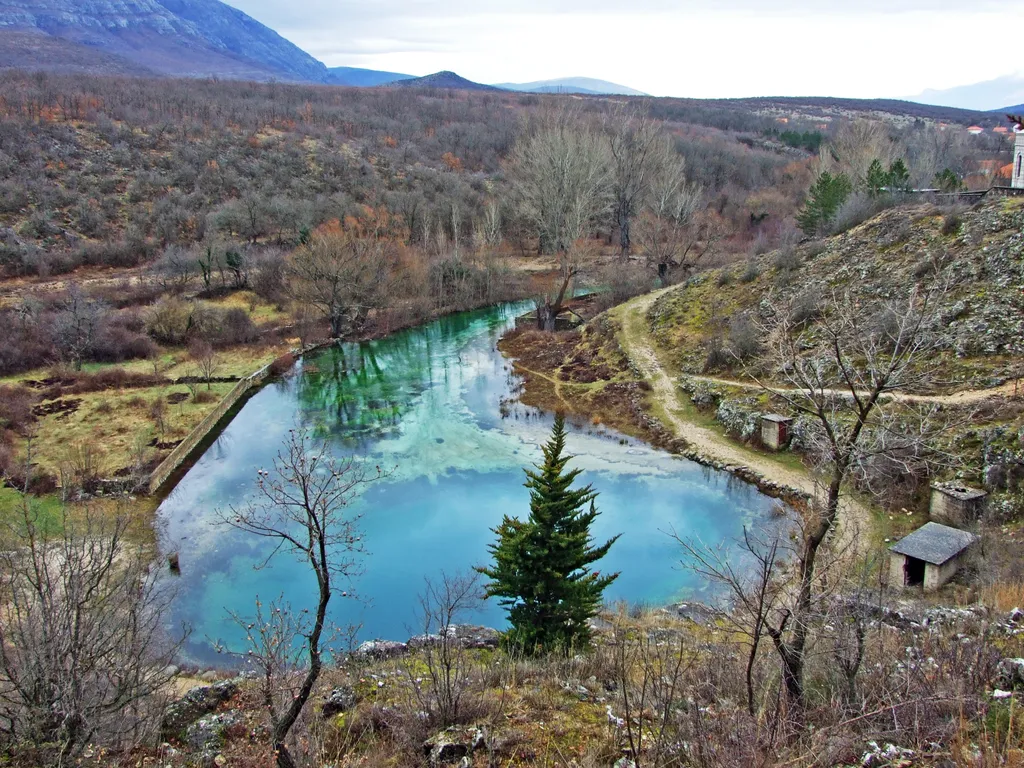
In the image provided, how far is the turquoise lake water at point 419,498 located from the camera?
14680mm

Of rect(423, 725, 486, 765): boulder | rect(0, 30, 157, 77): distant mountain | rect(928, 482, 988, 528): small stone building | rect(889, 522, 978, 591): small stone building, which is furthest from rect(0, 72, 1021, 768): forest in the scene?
rect(0, 30, 157, 77): distant mountain

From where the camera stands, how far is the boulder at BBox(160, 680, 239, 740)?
25.7 feet

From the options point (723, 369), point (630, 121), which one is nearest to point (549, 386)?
point (723, 369)

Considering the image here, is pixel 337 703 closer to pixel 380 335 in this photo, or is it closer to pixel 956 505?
pixel 956 505

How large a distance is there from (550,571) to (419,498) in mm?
8736

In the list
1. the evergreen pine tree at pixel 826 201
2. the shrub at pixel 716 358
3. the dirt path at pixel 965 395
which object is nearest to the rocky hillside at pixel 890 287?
the shrub at pixel 716 358

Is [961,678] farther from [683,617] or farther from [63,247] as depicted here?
[63,247]

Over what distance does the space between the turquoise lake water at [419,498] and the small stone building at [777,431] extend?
6.09 ft

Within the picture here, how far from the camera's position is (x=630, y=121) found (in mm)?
49562

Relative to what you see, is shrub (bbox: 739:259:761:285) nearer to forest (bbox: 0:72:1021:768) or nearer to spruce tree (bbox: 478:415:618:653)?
forest (bbox: 0:72:1021:768)

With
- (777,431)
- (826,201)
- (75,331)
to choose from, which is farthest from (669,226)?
(75,331)

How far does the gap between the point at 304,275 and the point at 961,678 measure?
33192 mm

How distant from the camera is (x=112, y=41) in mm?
Answer: 157125

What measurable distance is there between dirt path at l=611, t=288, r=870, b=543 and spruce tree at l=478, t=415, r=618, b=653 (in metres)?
5.16
